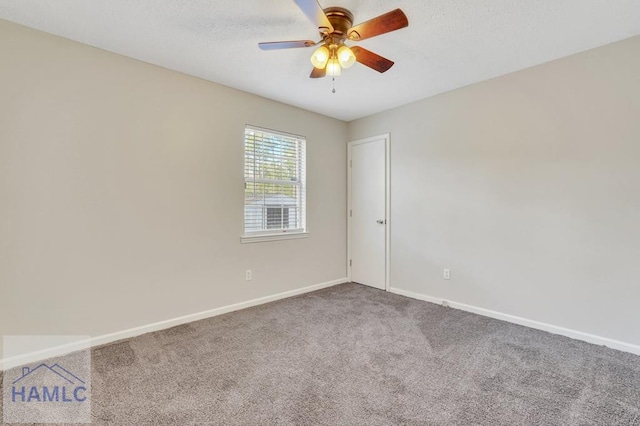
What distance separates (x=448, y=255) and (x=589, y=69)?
81.3 inches

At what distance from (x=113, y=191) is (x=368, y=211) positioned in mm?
2991

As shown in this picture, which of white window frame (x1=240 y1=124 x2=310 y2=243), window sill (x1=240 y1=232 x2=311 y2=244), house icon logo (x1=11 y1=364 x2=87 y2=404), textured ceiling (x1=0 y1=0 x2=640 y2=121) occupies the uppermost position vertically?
textured ceiling (x1=0 y1=0 x2=640 y2=121)

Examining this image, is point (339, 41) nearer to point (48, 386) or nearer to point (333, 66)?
point (333, 66)

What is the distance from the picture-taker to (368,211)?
13.8 feet

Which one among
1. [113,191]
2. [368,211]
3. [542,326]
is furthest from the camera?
[368,211]

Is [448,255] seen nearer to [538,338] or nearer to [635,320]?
[538,338]

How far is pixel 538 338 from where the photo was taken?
2.54 meters

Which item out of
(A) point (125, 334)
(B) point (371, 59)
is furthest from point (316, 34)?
(A) point (125, 334)

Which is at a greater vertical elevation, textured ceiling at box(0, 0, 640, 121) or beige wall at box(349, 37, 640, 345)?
textured ceiling at box(0, 0, 640, 121)

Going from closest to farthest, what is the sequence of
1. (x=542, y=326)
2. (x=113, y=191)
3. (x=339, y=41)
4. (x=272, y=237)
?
(x=339, y=41), (x=113, y=191), (x=542, y=326), (x=272, y=237)

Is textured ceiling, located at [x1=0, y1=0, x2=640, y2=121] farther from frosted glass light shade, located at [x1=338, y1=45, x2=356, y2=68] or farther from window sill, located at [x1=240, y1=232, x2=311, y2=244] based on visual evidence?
window sill, located at [x1=240, y1=232, x2=311, y2=244]

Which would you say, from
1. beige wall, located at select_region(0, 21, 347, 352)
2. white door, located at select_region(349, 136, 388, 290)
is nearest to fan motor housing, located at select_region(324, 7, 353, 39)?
beige wall, located at select_region(0, 21, 347, 352)

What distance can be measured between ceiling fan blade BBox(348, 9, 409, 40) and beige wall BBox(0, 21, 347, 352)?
1868mm

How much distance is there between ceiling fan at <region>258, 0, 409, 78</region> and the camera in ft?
5.68
